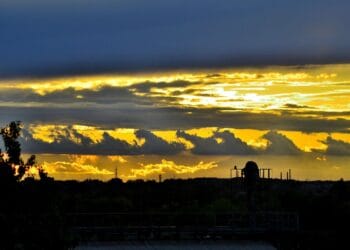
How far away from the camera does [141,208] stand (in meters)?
101

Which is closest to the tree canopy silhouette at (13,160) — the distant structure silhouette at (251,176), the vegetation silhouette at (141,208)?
the vegetation silhouette at (141,208)

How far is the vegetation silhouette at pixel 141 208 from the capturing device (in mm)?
40906

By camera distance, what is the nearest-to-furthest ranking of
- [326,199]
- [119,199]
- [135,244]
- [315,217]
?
[135,244] < [315,217] < [326,199] < [119,199]

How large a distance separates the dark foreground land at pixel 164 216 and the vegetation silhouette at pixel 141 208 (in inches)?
1.5

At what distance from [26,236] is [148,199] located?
235 feet

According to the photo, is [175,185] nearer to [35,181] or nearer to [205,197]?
[205,197]

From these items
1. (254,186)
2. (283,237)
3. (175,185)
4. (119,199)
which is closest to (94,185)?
(175,185)

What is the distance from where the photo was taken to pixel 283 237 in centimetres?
6247

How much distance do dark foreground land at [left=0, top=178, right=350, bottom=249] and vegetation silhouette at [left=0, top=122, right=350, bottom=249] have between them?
1.5 inches

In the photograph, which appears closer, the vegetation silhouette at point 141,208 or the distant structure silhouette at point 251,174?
the vegetation silhouette at point 141,208

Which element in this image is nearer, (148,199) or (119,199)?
(119,199)

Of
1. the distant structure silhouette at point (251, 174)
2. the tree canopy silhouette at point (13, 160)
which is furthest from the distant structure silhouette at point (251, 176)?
the tree canopy silhouette at point (13, 160)

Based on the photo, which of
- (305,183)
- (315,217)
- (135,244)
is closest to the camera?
(135,244)

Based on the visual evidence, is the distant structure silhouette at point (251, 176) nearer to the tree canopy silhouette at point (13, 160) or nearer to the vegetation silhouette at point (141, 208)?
the vegetation silhouette at point (141, 208)
